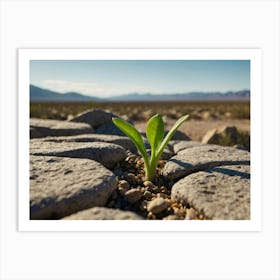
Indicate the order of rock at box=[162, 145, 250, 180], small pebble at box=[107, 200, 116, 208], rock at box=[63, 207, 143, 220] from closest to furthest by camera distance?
rock at box=[63, 207, 143, 220], small pebble at box=[107, 200, 116, 208], rock at box=[162, 145, 250, 180]

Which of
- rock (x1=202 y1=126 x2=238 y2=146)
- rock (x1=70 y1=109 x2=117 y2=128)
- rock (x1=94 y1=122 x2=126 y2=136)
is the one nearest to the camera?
rock (x1=94 y1=122 x2=126 y2=136)

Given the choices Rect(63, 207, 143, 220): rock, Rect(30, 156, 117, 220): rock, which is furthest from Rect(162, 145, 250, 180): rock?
Rect(63, 207, 143, 220): rock

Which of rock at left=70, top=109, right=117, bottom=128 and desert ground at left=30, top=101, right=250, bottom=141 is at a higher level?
desert ground at left=30, top=101, right=250, bottom=141

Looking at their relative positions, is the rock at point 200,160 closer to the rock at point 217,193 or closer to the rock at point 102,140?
the rock at point 217,193

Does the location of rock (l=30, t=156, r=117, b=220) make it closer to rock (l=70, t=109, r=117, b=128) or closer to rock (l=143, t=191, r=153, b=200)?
rock (l=143, t=191, r=153, b=200)

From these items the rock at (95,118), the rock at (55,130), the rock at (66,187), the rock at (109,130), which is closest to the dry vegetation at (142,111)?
the rock at (95,118)

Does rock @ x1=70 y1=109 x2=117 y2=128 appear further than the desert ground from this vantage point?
No
